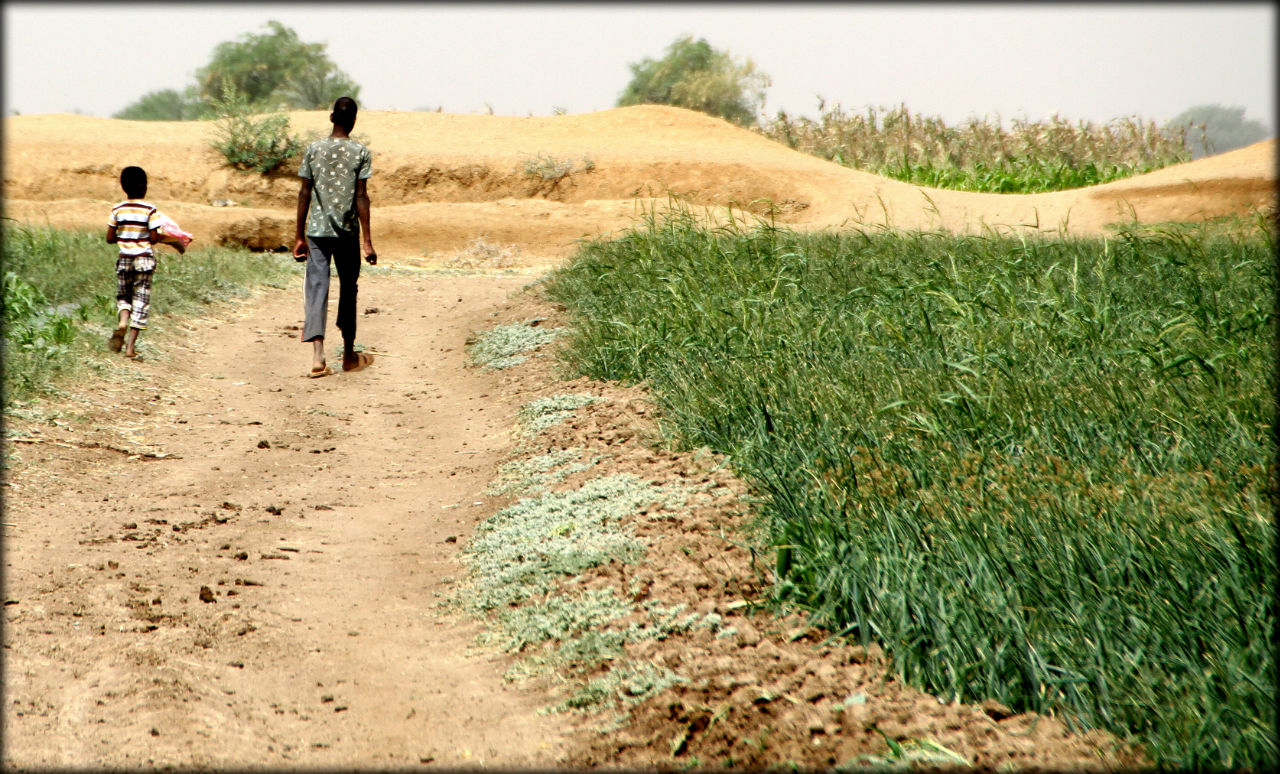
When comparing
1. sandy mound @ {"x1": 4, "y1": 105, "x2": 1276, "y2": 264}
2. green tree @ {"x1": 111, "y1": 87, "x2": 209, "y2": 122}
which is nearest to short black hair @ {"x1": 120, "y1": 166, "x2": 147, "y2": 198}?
sandy mound @ {"x1": 4, "y1": 105, "x2": 1276, "y2": 264}

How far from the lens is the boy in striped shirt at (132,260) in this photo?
734 cm

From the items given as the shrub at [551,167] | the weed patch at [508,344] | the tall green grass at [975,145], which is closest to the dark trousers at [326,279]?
the weed patch at [508,344]

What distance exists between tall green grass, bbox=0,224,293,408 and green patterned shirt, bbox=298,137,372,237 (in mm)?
1822

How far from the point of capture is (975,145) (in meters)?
22.2

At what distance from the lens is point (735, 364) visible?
208 inches

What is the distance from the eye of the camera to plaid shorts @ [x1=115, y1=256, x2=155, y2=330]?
24.1 ft

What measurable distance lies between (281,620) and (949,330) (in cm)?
389

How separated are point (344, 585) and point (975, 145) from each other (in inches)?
820

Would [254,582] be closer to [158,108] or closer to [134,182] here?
[134,182]

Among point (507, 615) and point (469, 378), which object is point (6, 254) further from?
point (507, 615)

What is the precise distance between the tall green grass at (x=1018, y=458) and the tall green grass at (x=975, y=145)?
1443 cm

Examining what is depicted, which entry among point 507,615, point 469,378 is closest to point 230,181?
point 469,378

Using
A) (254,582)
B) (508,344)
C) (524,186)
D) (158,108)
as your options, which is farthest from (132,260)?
(158,108)

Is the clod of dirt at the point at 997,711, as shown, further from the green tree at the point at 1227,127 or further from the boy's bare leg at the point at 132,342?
the green tree at the point at 1227,127
